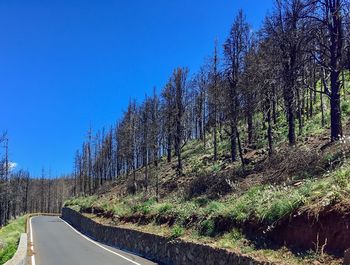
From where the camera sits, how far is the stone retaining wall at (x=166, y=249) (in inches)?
458

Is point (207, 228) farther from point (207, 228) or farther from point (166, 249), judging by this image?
point (166, 249)

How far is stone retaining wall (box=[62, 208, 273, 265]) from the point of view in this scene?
1163 cm

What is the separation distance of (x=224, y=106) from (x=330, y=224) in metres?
18.8

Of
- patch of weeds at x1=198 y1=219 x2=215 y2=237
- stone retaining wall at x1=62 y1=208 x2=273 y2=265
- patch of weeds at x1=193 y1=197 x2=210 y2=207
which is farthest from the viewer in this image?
patch of weeds at x1=193 y1=197 x2=210 y2=207

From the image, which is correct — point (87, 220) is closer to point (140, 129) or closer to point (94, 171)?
point (140, 129)

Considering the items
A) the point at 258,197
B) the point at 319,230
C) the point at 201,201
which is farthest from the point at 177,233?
the point at 319,230

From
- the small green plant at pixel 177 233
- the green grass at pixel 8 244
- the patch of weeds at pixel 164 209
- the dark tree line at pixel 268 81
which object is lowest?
the green grass at pixel 8 244

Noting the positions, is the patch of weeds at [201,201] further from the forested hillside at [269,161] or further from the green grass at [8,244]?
the green grass at [8,244]

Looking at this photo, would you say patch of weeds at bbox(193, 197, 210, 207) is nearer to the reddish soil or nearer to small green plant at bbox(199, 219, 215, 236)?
small green plant at bbox(199, 219, 215, 236)

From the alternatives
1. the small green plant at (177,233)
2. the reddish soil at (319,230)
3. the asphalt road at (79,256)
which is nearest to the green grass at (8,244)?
the asphalt road at (79,256)

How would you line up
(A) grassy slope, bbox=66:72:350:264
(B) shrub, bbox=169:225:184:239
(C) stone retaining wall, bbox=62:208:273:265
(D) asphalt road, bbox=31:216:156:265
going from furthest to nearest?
(D) asphalt road, bbox=31:216:156:265, (B) shrub, bbox=169:225:184:239, (C) stone retaining wall, bbox=62:208:273:265, (A) grassy slope, bbox=66:72:350:264

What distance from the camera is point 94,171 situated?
3150 inches

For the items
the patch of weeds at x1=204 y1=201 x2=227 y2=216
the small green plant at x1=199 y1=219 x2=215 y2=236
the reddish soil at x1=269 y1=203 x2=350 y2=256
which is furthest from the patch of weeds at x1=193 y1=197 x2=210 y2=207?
the reddish soil at x1=269 y1=203 x2=350 y2=256

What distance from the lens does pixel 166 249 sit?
16.5m
